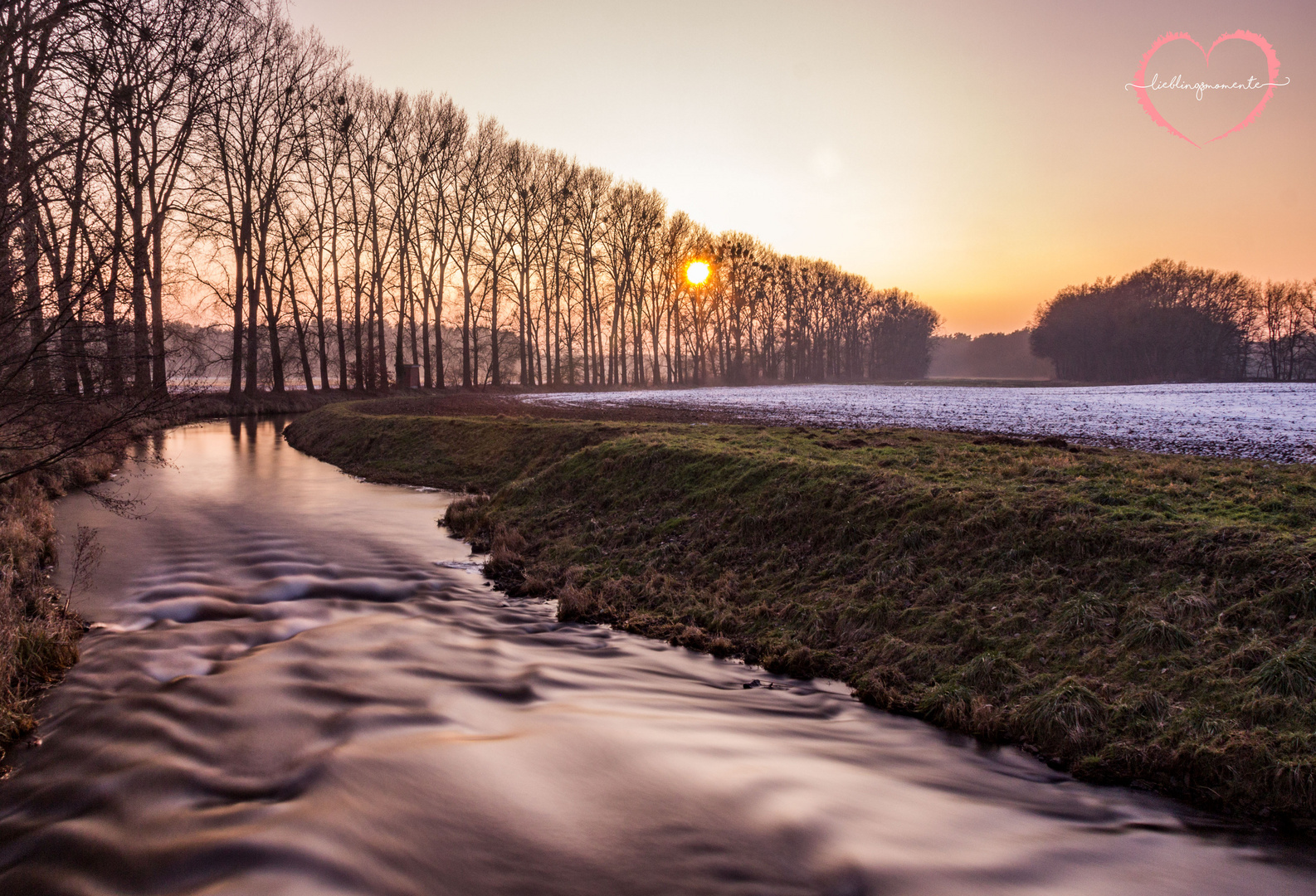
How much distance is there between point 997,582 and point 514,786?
621 centimetres

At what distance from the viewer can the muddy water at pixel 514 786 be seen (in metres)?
5.37

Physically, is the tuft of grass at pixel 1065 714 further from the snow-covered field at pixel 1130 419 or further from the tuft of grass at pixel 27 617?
the snow-covered field at pixel 1130 419

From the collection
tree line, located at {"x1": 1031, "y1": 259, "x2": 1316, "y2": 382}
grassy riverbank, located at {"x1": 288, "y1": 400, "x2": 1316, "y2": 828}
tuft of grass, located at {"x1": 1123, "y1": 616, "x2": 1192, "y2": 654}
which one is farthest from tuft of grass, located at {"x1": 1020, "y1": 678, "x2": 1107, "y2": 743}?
tree line, located at {"x1": 1031, "y1": 259, "x2": 1316, "y2": 382}

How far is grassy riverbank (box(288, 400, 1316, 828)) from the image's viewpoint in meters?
6.51

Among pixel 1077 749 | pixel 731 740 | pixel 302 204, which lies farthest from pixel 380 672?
pixel 302 204

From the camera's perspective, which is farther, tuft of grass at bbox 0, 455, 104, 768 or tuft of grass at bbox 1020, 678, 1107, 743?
tuft of grass at bbox 0, 455, 104, 768

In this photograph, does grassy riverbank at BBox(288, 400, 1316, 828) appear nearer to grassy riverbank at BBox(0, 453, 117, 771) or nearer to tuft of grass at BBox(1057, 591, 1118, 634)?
tuft of grass at BBox(1057, 591, 1118, 634)

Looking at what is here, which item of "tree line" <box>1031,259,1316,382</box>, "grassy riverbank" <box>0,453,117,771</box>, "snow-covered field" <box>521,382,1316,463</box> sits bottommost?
"grassy riverbank" <box>0,453,117,771</box>

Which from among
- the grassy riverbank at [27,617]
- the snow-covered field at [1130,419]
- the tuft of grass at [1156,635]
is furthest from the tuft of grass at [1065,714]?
the snow-covered field at [1130,419]

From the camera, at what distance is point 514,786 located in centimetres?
Answer: 673

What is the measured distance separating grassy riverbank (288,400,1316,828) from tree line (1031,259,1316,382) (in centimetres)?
11022

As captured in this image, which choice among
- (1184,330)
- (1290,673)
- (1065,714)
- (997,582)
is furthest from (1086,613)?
(1184,330)

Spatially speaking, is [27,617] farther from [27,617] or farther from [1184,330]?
[1184,330]

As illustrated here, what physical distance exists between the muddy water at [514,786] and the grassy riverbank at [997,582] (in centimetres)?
53
